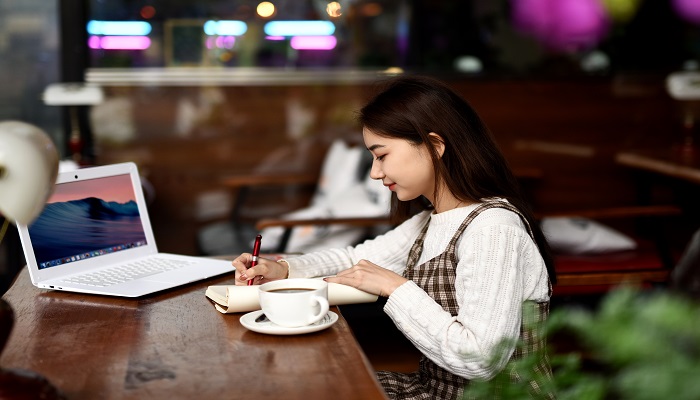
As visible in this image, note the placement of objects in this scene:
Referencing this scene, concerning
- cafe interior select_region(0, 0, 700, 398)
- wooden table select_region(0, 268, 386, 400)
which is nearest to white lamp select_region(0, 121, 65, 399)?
wooden table select_region(0, 268, 386, 400)

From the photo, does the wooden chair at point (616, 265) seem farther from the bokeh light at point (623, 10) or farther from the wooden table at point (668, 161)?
the bokeh light at point (623, 10)

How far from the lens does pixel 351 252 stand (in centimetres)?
214

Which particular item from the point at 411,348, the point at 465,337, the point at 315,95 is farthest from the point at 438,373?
the point at 315,95

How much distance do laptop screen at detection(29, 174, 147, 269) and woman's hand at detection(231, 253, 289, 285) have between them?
1.03 ft

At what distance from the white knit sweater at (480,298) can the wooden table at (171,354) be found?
0.53 ft

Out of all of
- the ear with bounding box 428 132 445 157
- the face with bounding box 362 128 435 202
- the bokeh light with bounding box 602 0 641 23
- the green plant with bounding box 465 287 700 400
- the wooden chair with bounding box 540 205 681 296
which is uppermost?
the green plant with bounding box 465 287 700 400

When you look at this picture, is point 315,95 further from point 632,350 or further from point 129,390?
point 632,350

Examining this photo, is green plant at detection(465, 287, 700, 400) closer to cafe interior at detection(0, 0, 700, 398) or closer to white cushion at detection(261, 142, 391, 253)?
white cushion at detection(261, 142, 391, 253)

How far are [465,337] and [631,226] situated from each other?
398cm

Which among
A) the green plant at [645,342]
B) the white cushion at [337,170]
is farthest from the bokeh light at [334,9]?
the green plant at [645,342]

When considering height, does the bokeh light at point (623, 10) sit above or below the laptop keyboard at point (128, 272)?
above

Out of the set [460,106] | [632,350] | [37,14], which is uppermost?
[632,350]

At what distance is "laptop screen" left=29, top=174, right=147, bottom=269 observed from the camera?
188 centimetres

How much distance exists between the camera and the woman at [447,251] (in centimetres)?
162
